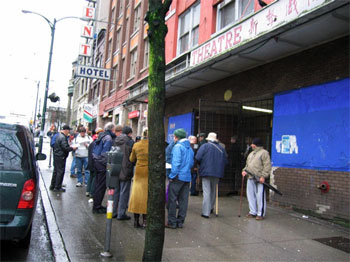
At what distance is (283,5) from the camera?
276 inches

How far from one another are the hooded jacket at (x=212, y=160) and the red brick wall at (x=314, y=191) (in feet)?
6.27

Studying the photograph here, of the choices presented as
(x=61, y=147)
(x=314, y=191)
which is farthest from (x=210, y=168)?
(x=61, y=147)

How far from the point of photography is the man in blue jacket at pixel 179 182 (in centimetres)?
589

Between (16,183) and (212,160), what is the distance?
13.6 ft

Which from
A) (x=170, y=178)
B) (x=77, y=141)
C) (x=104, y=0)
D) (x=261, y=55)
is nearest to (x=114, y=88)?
(x=104, y=0)

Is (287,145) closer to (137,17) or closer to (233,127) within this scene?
(233,127)

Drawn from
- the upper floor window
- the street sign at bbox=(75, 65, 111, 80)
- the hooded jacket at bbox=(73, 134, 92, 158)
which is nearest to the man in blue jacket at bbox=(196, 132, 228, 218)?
the hooded jacket at bbox=(73, 134, 92, 158)

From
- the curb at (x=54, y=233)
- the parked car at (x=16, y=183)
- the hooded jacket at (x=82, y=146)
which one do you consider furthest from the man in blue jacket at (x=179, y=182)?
the hooded jacket at (x=82, y=146)

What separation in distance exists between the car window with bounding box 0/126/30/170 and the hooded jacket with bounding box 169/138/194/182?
268 cm

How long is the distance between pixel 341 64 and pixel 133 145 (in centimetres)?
478

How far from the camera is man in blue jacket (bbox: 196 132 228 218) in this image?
6.81 meters

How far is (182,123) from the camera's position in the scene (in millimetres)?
13383

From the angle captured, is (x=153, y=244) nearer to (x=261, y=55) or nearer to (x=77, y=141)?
(x=261, y=55)

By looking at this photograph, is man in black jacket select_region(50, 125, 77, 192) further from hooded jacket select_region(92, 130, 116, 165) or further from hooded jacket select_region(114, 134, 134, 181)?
hooded jacket select_region(114, 134, 134, 181)
